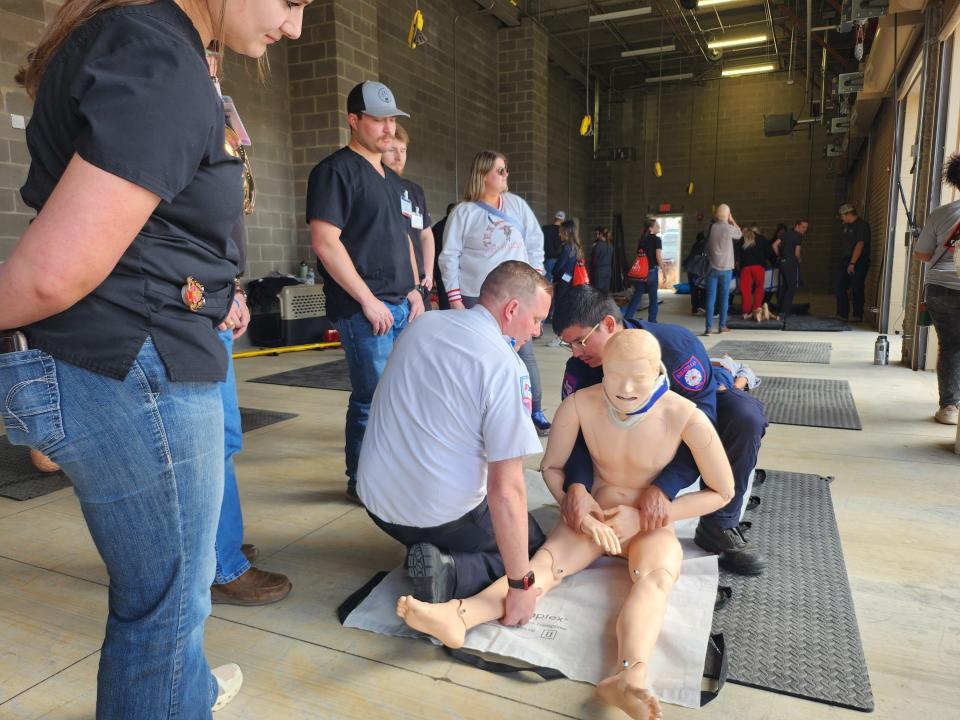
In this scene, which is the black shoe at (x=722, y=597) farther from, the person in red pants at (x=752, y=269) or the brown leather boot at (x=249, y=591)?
the person in red pants at (x=752, y=269)

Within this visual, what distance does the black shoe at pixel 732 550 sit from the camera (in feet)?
6.73

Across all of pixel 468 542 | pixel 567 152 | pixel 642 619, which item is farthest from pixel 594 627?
pixel 567 152

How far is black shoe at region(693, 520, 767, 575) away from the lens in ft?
6.73

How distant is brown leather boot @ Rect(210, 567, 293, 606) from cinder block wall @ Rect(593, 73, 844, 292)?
16044 millimetres

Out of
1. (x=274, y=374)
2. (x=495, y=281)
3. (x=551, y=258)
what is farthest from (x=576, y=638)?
(x=551, y=258)

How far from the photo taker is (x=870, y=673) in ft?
5.19

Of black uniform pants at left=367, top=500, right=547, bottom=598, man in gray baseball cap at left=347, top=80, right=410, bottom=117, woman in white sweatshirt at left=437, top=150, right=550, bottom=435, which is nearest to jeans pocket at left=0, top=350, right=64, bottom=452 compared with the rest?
black uniform pants at left=367, top=500, right=547, bottom=598

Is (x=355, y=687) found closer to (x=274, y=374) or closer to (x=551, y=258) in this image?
(x=274, y=374)

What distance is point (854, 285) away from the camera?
30.5 feet

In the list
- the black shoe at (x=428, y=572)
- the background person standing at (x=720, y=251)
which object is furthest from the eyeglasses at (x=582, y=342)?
the background person standing at (x=720, y=251)

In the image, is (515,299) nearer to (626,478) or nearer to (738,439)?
(626,478)

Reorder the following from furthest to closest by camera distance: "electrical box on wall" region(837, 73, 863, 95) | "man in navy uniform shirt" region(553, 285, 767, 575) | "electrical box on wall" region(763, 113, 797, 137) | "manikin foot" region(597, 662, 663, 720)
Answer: "electrical box on wall" region(763, 113, 797, 137) < "electrical box on wall" region(837, 73, 863, 95) < "man in navy uniform shirt" region(553, 285, 767, 575) < "manikin foot" region(597, 662, 663, 720)

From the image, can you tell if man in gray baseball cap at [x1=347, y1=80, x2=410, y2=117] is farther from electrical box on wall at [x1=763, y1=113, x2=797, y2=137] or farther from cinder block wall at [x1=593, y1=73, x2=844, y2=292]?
cinder block wall at [x1=593, y1=73, x2=844, y2=292]

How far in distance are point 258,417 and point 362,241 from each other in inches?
81.3
